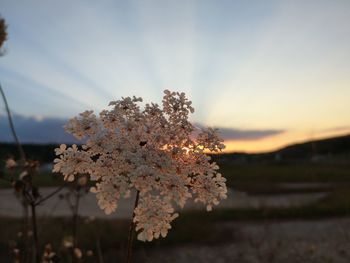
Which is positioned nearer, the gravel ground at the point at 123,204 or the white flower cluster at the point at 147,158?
the white flower cluster at the point at 147,158

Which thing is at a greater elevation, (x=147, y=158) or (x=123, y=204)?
(x=123, y=204)

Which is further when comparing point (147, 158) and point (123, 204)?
point (123, 204)

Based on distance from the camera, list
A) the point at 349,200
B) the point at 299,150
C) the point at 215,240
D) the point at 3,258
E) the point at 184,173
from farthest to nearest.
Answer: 1. the point at 299,150
2. the point at 349,200
3. the point at 215,240
4. the point at 3,258
5. the point at 184,173

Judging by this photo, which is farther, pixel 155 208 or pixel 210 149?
pixel 210 149

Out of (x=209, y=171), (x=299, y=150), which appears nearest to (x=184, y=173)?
(x=209, y=171)

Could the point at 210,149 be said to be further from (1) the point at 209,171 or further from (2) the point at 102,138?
(2) the point at 102,138

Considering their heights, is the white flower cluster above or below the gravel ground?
below

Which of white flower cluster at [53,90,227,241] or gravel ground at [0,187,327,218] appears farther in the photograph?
gravel ground at [0,187,327,218]

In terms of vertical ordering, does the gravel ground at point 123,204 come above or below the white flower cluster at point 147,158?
above
